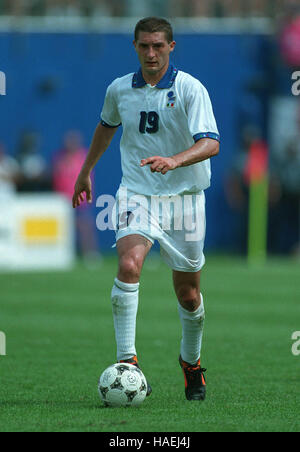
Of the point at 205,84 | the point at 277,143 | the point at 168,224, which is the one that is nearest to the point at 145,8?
the point at 205,84

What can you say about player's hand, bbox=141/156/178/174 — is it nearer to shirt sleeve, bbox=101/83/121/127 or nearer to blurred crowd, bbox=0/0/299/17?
shirt sleeve, bbox=101/83/121/127

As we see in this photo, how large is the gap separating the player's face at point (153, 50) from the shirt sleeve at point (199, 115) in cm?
26

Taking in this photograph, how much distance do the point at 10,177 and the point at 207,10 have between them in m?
7.02

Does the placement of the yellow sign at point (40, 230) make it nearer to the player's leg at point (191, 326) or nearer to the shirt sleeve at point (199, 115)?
the player's leg at point (191, 326)

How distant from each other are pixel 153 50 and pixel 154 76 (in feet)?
0.66

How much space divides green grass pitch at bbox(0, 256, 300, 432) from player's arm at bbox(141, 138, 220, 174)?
4.80 feet

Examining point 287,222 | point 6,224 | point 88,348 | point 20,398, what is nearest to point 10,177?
point 6,224

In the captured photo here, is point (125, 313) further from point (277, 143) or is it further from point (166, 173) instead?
point (277, 143)

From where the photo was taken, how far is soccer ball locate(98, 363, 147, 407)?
6.30 meters

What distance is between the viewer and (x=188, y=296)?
6.84m

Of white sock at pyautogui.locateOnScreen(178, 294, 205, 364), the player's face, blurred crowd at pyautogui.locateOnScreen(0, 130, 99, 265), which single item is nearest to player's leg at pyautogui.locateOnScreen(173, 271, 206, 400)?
white sock at pyautogui.locateOnScreen(178, 294, 205, 364)

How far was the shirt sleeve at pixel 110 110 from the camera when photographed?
273 inches

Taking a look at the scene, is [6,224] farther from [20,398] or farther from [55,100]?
[20,398]

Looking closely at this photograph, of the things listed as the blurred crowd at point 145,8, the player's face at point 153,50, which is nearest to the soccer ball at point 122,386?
the player's face at point 153,50
